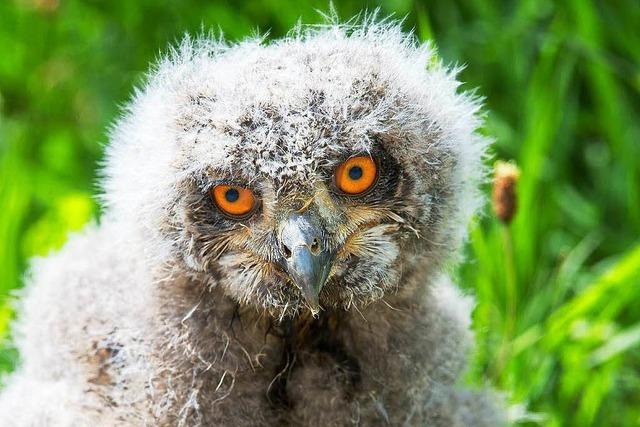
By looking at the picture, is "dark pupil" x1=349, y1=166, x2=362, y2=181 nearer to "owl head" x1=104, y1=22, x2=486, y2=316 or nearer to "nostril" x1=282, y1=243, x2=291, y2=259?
"owl head" x1=104, y1=22, x2=486, y2=316

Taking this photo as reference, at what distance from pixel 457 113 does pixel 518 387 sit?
3.69 ft

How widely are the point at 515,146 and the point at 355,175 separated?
85.2 inches

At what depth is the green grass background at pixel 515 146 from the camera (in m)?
3.23

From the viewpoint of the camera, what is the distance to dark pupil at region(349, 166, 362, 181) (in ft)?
7.19

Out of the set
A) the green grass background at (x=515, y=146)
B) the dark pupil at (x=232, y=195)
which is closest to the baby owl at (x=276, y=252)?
the dark pupil at (x=232, y=195)

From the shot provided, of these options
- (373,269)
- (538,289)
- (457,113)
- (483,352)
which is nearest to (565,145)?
(538,289)

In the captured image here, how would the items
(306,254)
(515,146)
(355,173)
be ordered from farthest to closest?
(515,146) → (355,173) → (306,254)

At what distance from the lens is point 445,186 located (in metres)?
2.40

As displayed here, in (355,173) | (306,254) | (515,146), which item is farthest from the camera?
(515,146)

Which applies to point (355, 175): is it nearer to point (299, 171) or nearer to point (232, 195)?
point (299, 171)

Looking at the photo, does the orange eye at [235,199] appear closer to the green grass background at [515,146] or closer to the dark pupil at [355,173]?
the dark pupil at [355,173]

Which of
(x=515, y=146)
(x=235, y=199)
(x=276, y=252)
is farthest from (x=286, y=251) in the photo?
(x=515, y=146)

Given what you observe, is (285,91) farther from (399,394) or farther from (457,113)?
(399,394)

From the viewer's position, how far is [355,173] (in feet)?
7.20
